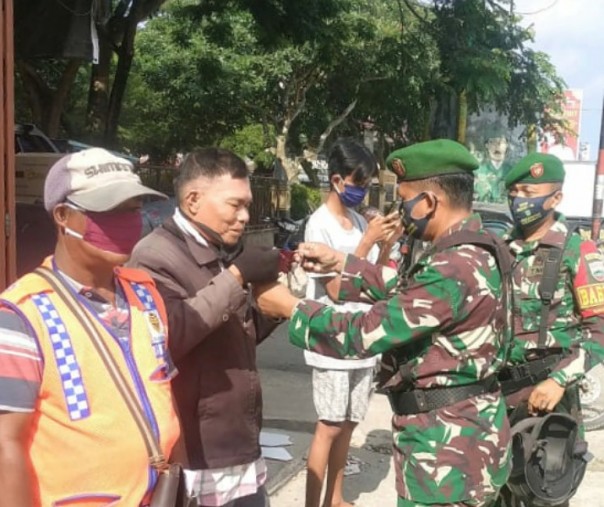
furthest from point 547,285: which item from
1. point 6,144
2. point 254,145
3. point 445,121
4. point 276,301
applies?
point 254,145

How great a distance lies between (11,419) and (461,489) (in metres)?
1.42

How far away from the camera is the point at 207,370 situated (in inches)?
86.7

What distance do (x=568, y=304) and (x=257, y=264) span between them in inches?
78.4

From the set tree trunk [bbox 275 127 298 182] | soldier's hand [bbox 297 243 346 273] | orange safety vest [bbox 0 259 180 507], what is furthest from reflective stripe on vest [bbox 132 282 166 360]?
tree trunk [bbox 275 127 298 182]

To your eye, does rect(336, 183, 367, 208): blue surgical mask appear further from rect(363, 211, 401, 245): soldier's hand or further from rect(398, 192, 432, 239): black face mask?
rect(398, 192, 432, 239): black face mask

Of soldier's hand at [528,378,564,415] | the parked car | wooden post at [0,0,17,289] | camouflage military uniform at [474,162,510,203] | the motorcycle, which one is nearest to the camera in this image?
wooden post at [0,0,17,289]

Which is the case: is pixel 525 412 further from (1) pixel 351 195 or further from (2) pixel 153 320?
(2) pixel 153 320

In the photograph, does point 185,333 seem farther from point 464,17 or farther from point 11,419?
point 464,17

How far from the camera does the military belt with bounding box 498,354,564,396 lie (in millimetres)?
3441

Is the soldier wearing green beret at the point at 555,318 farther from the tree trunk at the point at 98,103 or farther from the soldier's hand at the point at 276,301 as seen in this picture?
the tree trunk at the point at 98,103

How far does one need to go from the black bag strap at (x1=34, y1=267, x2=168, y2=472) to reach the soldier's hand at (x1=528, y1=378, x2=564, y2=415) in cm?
214

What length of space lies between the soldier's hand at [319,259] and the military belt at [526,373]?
1253mm

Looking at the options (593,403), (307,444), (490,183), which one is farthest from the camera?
(490,183)

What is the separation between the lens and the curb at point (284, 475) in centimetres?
421
